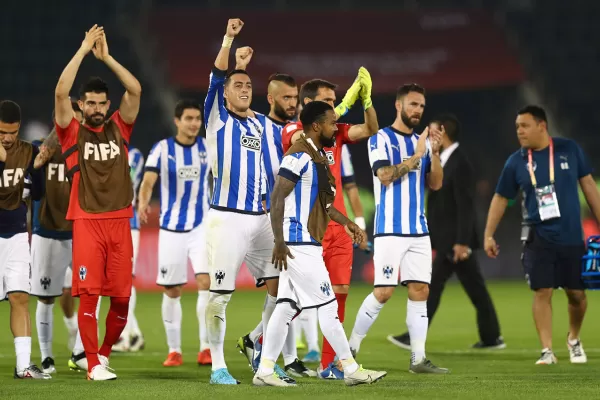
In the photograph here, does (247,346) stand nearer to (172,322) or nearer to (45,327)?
(172,322)

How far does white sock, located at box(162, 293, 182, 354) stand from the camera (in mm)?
10109

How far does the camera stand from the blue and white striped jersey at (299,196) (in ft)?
25.0

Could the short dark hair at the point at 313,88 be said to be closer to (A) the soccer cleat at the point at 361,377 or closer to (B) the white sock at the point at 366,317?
(B) the white sock at the point at 366,317

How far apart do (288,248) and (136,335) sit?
4.33 metres

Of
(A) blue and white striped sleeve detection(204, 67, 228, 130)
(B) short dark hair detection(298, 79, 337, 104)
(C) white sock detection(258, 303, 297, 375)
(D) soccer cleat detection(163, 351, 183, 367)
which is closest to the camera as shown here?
(C) white sock detection(258, 303, 297, 375)

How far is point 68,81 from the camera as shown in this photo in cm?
808

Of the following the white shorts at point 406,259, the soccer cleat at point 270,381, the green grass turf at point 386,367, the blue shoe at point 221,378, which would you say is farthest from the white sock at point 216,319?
the white shorts at point 406,259

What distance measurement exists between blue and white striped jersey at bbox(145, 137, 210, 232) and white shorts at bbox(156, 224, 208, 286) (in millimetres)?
81

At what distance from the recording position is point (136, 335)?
37.6 feet

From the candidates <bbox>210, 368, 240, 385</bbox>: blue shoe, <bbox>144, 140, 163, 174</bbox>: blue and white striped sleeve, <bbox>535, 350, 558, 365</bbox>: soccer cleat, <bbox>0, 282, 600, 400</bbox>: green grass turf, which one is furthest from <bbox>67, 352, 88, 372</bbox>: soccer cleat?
<bbox>535, 350, 558, 365</bbox>: soccer cleat

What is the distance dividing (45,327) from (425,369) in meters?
3.34

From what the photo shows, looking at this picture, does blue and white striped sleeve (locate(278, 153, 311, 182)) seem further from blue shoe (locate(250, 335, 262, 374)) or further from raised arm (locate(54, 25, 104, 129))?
blue shoe (locate(250, 335, 262, 374))

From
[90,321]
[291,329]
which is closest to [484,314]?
[291,329]

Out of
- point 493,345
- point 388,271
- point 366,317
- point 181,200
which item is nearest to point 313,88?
point 388,271
